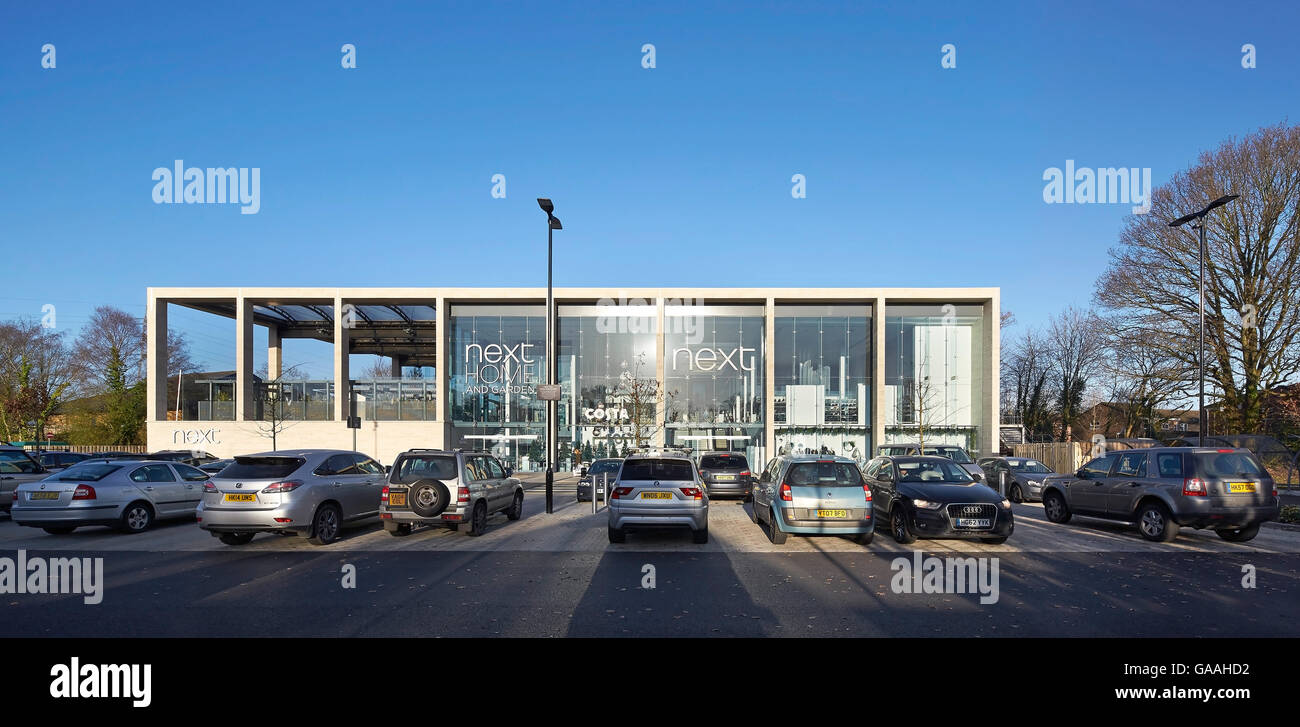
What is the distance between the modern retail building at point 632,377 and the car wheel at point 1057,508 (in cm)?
2200

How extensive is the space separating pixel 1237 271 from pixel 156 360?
165ft

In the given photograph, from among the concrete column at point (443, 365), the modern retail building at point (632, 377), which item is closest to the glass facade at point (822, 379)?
the modern retail building at point (632, 377)

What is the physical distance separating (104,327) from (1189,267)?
62.6 meters

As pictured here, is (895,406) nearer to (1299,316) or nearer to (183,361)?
(1299,316)

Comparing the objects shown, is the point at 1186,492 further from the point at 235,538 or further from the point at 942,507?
the point at 235,538

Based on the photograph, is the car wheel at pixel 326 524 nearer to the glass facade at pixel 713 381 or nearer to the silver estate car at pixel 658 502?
the silver estate car at pixel 658 502

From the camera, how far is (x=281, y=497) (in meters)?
10.7

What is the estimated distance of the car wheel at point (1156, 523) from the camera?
37.2 ft

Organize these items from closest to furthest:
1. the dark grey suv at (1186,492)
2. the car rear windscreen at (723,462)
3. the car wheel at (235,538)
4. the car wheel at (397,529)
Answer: the dark grey suv at (1186,492) < the car wheel at (235,538) < the car wheel at (397,529) < the car rear windscreen at (723,462)

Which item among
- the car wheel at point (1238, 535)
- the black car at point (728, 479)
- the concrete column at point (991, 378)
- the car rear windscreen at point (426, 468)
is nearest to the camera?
the car wheel at point (1238, 535)

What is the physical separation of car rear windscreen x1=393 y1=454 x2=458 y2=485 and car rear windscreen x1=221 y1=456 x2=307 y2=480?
161 centimetres

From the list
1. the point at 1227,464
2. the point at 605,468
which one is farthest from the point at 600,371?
the point at 1227,464
